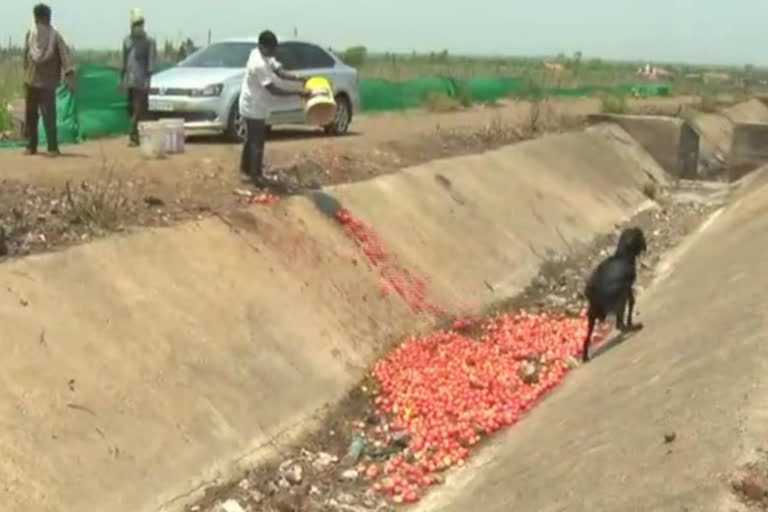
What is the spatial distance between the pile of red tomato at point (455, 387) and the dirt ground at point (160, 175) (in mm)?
2833

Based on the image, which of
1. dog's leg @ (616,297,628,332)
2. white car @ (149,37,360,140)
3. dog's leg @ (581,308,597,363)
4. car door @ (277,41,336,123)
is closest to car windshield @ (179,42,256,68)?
white car @ (149,37,360,140)

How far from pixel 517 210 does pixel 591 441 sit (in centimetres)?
1251

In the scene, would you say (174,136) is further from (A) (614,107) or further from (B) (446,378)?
(A) (614,107)

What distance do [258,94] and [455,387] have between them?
4301mm

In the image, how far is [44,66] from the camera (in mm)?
15477

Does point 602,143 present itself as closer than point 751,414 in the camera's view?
No

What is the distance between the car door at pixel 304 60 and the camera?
22.2m

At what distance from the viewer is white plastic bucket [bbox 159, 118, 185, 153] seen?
54.5 ft

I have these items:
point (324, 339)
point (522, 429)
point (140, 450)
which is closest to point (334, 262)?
point (324, 339)

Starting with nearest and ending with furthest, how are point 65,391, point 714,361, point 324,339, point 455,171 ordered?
point 65,391 < point 714,361 < point 324,339 < point 455,171

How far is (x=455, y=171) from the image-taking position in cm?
2103

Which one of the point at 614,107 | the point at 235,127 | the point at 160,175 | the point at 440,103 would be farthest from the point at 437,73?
the point at 160,175

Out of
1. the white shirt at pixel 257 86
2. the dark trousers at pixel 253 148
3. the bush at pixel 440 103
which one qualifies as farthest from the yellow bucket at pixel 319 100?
the bush at pixel 440 103

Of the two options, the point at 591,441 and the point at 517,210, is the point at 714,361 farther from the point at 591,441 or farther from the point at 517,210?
the point at 517,210
